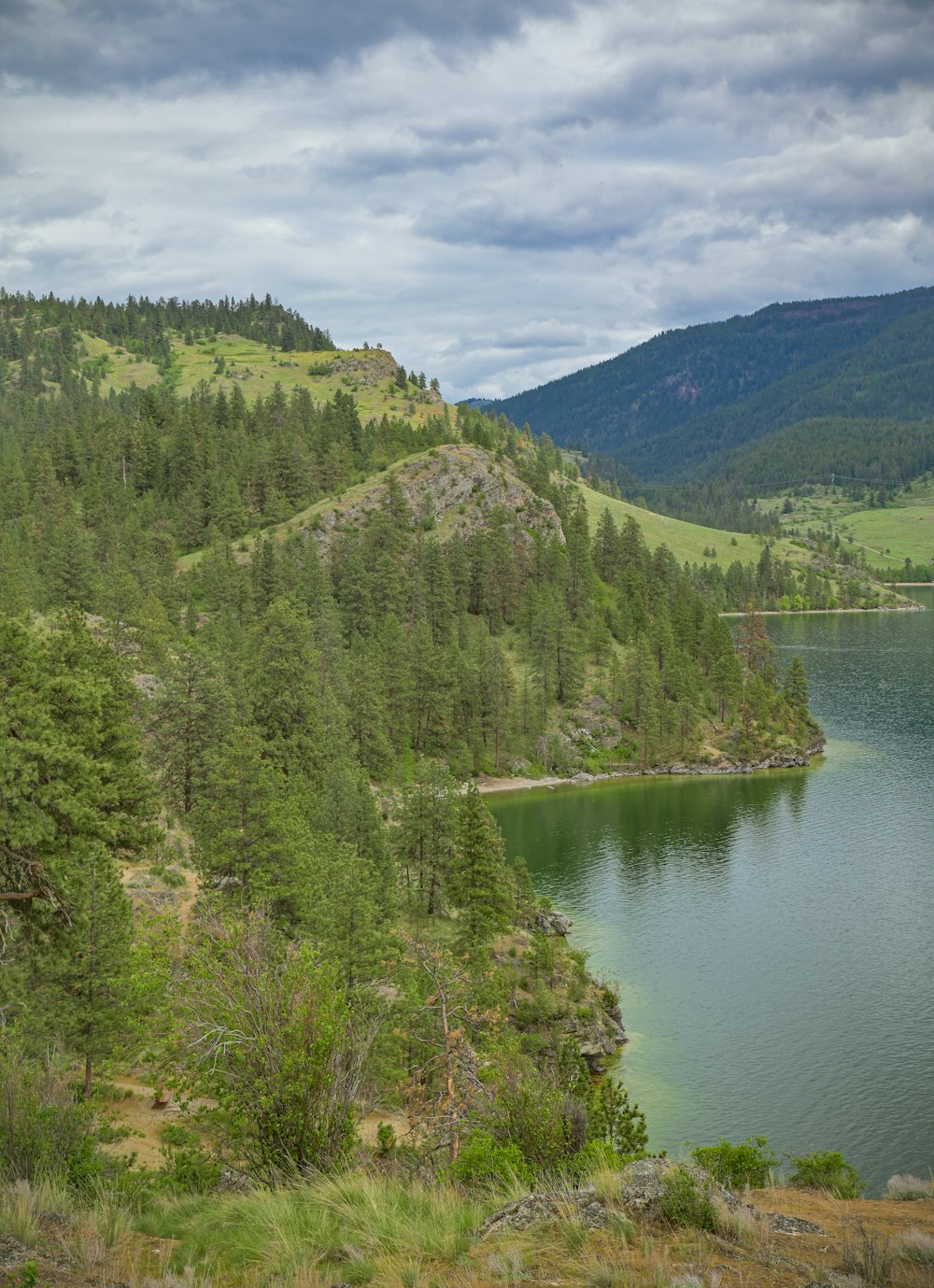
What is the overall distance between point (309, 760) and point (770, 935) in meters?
39.1

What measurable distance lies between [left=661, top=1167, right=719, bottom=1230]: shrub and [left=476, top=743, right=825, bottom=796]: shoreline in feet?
335

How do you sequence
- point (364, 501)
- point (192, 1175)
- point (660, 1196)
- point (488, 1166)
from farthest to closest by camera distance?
1. point (364, 501)
2. point (192, 1175)
3. point (488, 1166)
4. point (660, 1196)

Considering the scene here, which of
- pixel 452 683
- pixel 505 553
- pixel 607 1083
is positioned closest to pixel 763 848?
pixel 452 683

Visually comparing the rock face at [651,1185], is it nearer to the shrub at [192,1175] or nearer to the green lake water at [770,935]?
the shrub at [192,1175]

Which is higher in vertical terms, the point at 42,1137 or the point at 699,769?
the point at 42,1137

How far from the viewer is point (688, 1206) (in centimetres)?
1312

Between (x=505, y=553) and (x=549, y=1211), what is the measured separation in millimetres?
134834

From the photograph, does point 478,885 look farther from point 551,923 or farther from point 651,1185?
point 651,1185

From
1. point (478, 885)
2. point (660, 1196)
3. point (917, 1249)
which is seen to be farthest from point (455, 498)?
point (917, 1249)

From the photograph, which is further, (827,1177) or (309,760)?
(309,760)

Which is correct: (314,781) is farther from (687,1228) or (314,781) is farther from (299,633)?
(687,1228)

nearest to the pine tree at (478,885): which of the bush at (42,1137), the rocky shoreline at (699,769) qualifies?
the bush at (42,1137)

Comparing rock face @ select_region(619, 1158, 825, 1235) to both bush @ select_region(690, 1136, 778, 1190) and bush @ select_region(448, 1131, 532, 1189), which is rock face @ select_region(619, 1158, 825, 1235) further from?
bush @ select_region(690, 1136, 778, 1190)

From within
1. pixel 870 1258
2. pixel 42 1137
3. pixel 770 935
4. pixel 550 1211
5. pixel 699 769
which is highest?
pixel 870 1258
